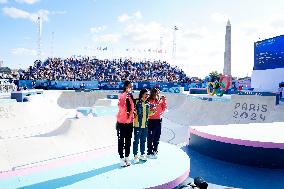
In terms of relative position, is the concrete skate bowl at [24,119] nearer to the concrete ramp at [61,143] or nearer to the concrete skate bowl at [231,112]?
the concrete ramp at [61,143]

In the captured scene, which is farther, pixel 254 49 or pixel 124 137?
pixel 254 49

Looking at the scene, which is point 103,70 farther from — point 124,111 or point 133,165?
point 124,111

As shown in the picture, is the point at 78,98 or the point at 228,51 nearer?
the point at 78,98

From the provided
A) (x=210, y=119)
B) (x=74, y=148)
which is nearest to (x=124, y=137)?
(x=74, y=148)

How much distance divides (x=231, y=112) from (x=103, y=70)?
3516cm

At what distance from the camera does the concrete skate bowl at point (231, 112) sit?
1719cm

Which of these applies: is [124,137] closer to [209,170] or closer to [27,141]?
[209,170]

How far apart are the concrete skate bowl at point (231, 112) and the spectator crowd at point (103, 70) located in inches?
1047

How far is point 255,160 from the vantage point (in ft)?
24.2

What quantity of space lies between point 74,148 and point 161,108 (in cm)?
514

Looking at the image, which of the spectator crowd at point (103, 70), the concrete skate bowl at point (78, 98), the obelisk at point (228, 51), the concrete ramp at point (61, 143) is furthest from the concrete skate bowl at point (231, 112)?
the obelisk at point (228, 51)


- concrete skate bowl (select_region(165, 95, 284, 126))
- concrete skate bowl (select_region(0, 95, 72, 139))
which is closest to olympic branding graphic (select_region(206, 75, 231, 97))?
concrete skate bowl (select_region(165, 95, 284, 126))

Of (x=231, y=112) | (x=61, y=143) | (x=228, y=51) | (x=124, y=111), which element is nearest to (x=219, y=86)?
(x=231, y=112)

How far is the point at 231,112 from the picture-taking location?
19172 mm
